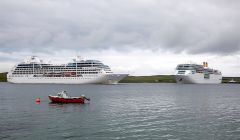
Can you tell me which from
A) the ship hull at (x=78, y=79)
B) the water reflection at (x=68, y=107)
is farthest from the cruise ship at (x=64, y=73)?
the water reflection at (x=68, y=107)

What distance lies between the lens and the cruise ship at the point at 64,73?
163m

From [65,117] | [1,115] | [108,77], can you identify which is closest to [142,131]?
[65,117]

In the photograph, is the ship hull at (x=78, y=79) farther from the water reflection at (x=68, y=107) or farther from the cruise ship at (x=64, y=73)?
the water reflection at (x=68, y=107)

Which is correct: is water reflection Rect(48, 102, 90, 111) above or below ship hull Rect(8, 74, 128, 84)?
below

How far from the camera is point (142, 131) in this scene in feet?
105

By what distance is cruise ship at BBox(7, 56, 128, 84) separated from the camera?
163 meters

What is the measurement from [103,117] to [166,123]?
8.42 meters

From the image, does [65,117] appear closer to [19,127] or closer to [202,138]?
[19,127]

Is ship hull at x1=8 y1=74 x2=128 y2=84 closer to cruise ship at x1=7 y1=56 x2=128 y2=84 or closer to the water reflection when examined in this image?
cruise ship at x1=7 y1=56 x2=128 y2=84

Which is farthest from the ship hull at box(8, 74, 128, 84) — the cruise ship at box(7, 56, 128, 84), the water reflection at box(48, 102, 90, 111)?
the water reflection at box(48, 102, 90, 111)

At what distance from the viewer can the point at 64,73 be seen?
171m

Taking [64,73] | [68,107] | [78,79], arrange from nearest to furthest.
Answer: [68,107] → [78,79] → [64,73]

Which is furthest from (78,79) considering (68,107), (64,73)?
(68,107)

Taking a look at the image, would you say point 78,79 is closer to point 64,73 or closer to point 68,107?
point 64,73
